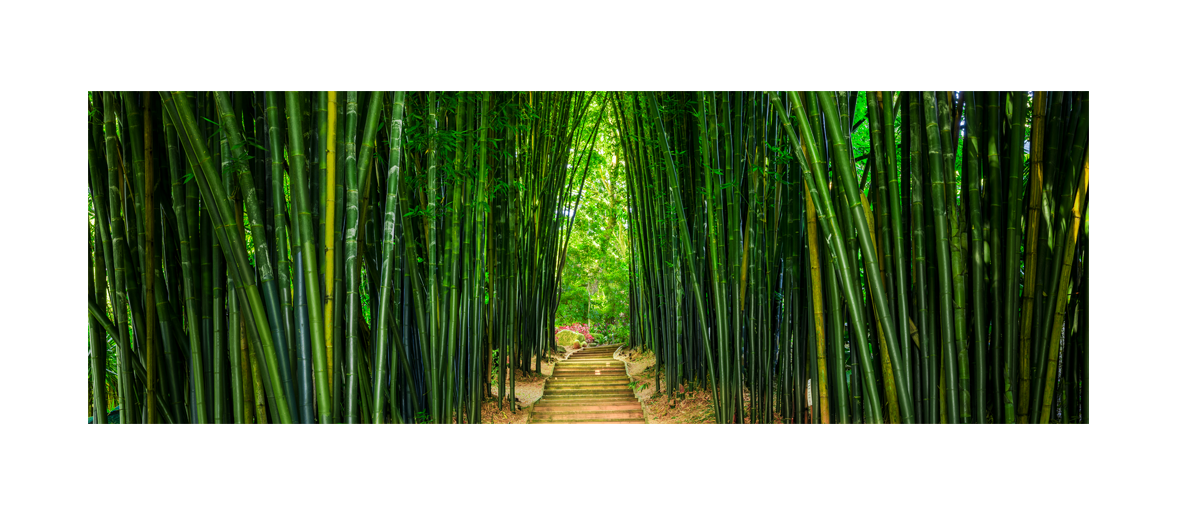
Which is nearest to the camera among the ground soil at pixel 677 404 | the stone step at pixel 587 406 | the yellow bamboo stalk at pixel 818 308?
the yellow bamboo stalk at pixel 818 308

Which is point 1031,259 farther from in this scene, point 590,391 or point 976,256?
point 590,391

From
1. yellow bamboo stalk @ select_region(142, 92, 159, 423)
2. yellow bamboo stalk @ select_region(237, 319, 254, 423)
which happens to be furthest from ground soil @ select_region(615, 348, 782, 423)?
yellow bamboo stalk @ select_region(142, 92, 159, 423)

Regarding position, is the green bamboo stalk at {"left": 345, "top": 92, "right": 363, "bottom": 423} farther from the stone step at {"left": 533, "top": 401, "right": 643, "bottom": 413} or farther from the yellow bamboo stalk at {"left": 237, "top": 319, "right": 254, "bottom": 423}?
the stone step at {"left": 533, "top": 401, "right": 643, "bottom": 413}

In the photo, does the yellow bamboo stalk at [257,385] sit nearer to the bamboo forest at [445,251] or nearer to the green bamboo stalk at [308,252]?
the bamboo forest at [445,251]

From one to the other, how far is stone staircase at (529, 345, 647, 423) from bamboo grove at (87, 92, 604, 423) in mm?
1407

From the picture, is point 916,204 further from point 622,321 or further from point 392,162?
point 622,321

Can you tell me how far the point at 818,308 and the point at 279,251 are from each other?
1399mm

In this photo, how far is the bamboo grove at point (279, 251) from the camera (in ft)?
3.91

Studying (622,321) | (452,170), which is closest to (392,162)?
(452,170)

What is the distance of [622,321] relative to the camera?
8.36 meters

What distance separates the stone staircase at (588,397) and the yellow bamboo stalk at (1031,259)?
2025 millimetres

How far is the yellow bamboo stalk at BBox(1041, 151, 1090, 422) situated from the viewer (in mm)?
1364

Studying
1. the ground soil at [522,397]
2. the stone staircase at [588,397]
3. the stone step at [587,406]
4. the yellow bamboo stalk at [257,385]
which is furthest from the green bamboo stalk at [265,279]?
the stone step at [587,406]

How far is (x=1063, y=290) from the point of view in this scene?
1.38 metres
